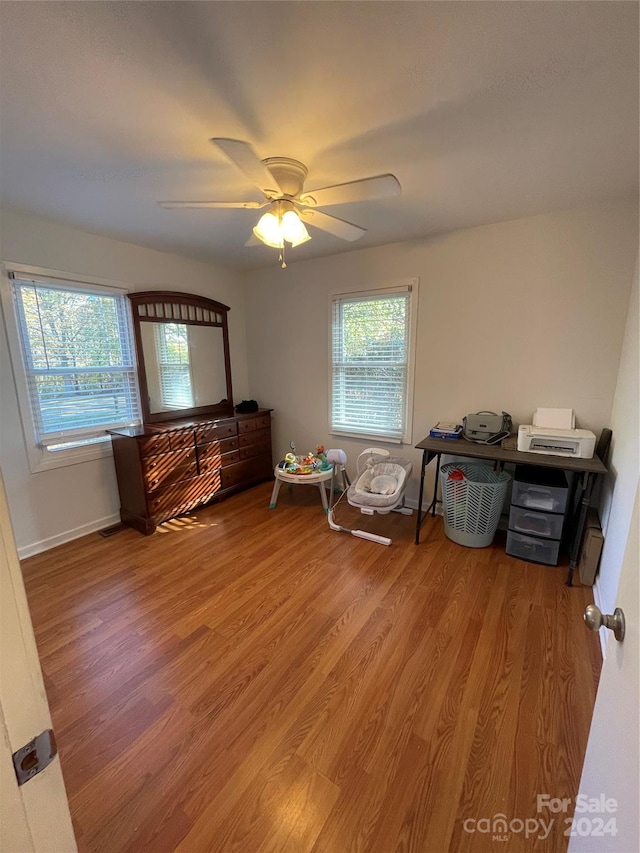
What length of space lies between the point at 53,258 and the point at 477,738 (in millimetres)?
3724

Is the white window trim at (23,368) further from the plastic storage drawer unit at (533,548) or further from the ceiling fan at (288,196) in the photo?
the plastic storage drawer unit at (533,548)

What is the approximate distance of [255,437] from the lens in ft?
12.4

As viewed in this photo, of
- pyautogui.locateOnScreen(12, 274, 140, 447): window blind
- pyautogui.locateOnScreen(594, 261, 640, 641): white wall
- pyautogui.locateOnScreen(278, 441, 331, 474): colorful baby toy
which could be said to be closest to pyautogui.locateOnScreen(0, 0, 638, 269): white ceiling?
pyautogui.locateOnScreen(12, 274, 140, 447): window blind

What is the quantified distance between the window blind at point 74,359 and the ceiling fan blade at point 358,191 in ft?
6.65

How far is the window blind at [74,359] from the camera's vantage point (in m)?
2.48

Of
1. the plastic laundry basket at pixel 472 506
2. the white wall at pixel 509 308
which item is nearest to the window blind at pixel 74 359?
the white wall at pixel 509 308

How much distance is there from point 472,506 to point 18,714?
2552 mm

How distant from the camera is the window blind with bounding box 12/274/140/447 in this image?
8.14 ft

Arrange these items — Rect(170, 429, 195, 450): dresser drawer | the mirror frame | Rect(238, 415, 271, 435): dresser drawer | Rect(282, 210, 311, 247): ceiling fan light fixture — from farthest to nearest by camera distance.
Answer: Rect(238, 415, 271, 435): dresser drawer < the mirror frame < Rect(170, 429, 195, 450): dresser drawer < Rect(282, 210, 311, 247): ceiling fan light fixture

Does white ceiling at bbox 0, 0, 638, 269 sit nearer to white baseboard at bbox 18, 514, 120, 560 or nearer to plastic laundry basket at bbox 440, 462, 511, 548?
plastic laundry basket at bbox 440, 462, 511, 548

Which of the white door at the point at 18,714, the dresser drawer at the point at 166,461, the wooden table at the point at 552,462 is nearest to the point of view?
the white door at the point at 18,714

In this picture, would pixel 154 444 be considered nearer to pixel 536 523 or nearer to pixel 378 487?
pixel 378 487

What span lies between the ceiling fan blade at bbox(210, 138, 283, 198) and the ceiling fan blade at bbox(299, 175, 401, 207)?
0.20m

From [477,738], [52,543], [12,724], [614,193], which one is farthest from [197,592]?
[614,193]
